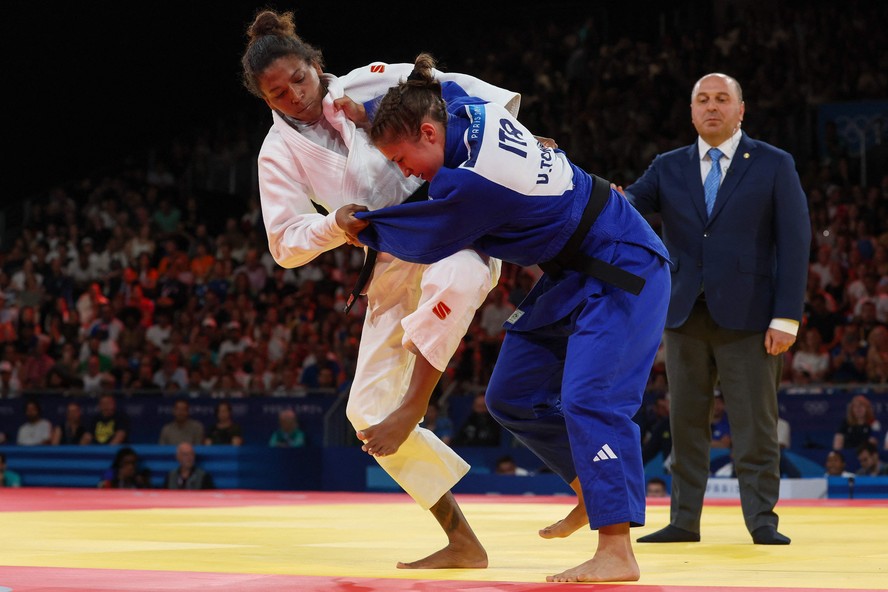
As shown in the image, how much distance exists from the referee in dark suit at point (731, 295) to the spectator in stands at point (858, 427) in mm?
4138

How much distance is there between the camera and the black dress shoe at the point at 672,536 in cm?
427

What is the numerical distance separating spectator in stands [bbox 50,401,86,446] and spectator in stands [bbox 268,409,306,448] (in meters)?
1.91

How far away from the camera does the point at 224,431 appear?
1040 cm

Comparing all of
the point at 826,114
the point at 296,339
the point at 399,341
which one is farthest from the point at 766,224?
the point at 826,114

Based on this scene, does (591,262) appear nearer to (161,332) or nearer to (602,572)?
(602,572)

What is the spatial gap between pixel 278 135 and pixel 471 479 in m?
5.84

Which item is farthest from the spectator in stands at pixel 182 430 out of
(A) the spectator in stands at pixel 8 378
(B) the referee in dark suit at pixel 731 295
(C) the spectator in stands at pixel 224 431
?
(B) the referee in dark suit at pixel 731 295

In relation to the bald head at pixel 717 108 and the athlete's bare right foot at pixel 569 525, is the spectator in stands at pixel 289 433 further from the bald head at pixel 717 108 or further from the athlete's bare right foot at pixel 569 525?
the athlete's bare right foot at pixel 569 525

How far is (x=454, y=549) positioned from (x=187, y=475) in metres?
6.79

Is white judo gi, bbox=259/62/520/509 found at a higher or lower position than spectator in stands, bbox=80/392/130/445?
higher

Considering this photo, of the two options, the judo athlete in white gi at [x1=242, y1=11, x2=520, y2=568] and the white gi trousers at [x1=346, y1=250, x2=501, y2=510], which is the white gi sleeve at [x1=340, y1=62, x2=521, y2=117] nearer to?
the judo athlete in white gi at [x1=242, y1=11, x2=520, y2=568]

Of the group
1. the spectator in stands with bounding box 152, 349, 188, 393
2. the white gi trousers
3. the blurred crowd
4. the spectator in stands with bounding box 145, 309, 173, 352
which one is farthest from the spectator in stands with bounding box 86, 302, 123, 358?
the white gi trousers

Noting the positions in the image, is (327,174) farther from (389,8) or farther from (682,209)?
(389,8)

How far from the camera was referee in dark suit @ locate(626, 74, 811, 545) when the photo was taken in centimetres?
427
